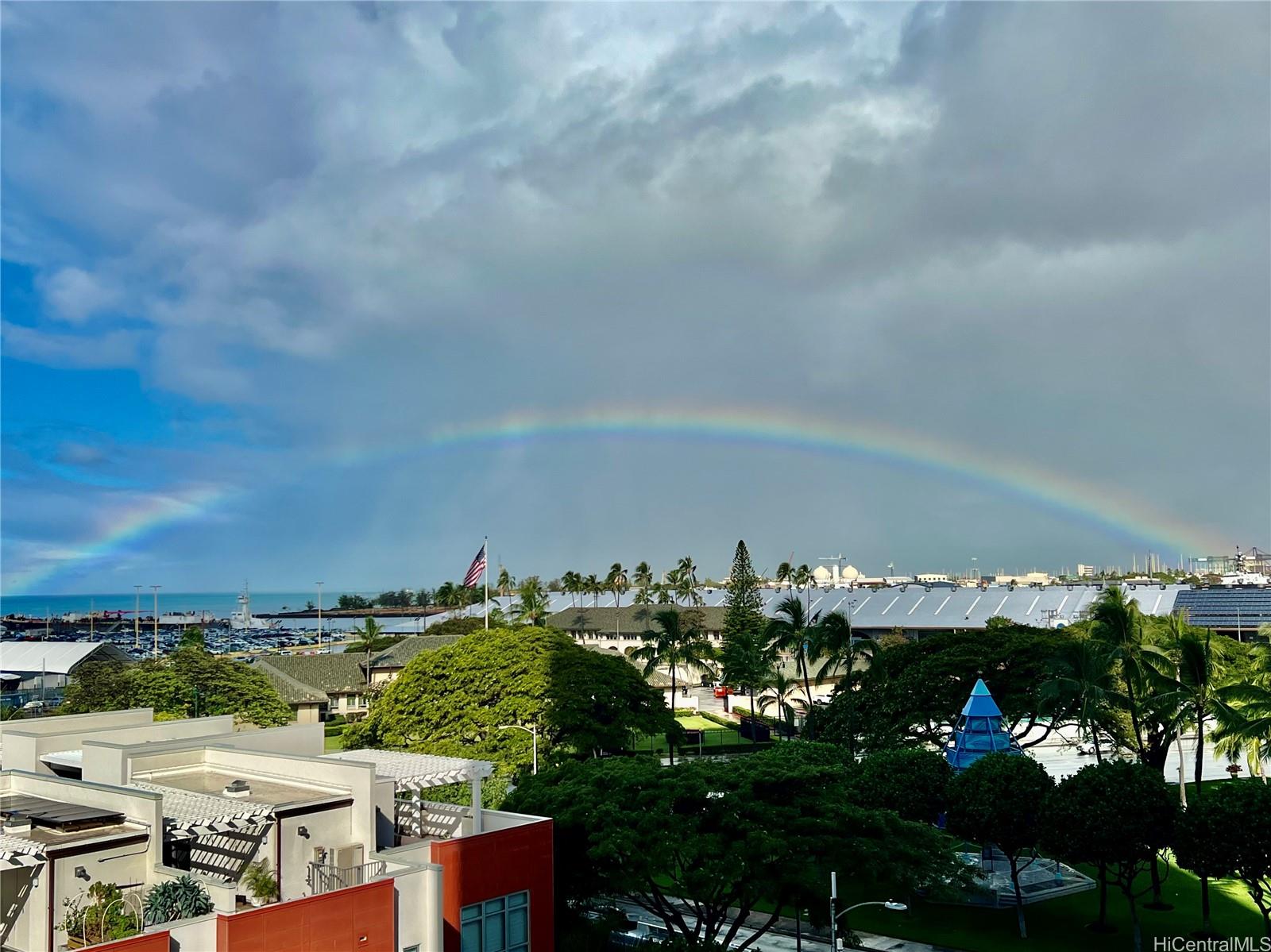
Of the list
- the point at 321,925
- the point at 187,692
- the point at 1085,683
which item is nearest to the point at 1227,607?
the point at 1085,683

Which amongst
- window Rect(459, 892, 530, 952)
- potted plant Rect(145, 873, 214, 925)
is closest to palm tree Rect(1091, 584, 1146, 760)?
window Rect(459, 892, 530, 952)

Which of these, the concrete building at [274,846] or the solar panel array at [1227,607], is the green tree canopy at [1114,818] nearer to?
the concrete building at [274,846]

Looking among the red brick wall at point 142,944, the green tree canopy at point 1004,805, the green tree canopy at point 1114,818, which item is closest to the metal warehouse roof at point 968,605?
the green tree canopy at point 1004,805

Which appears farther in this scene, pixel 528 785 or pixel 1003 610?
pixel 1003 610

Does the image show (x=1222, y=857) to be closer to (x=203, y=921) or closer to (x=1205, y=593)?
(x=203, y=921)

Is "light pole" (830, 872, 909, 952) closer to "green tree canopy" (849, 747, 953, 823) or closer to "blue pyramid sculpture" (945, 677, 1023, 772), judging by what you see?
"green tree canopy" (849, 747, 953, 823)

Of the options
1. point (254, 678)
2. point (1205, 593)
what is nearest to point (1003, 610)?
point (1205, 593)

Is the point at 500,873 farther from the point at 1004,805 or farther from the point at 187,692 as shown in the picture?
the point at 187,692
